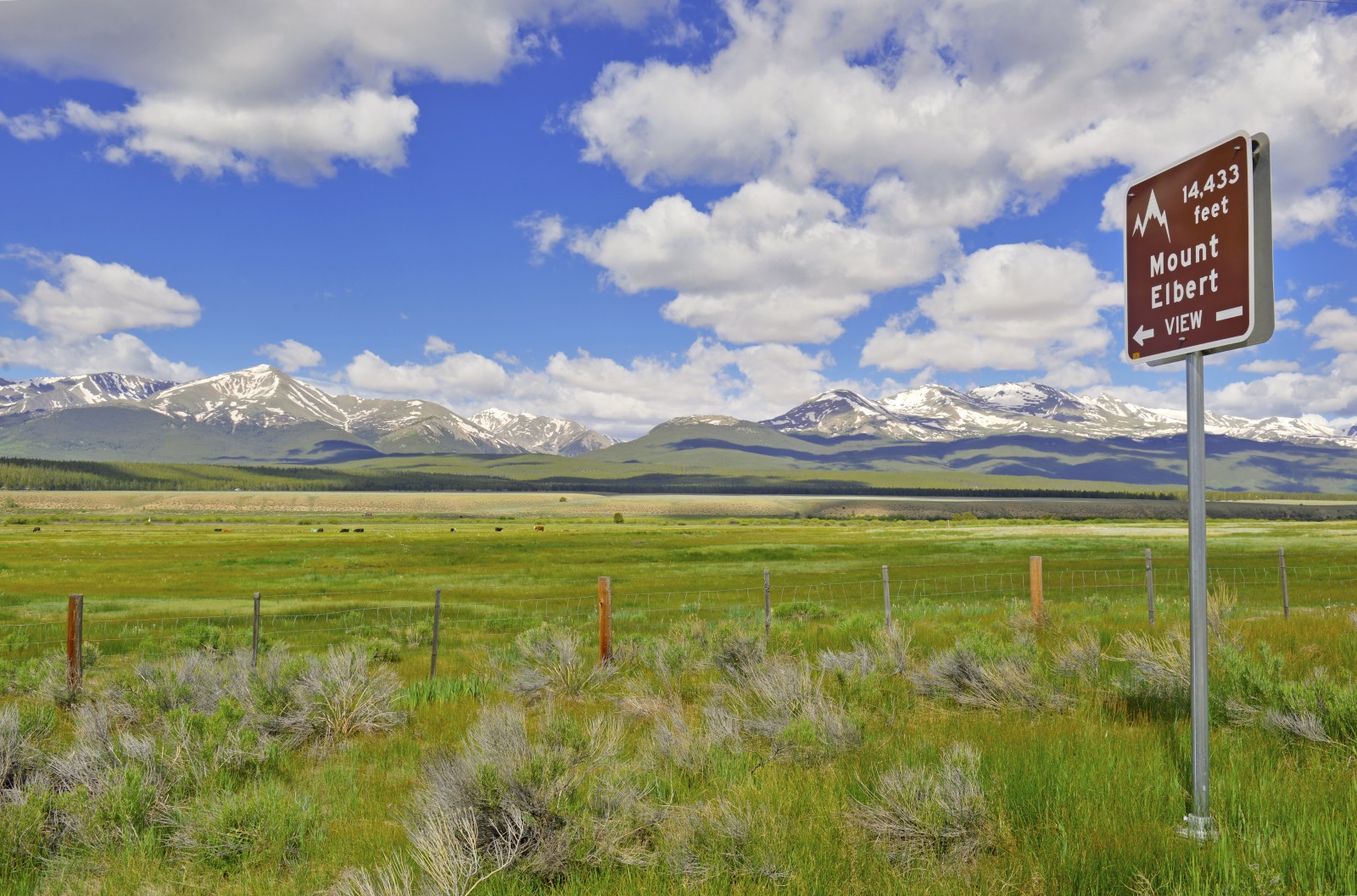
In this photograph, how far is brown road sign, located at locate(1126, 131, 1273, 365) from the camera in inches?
169

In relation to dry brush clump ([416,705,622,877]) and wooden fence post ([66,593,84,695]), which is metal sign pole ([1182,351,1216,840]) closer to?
dry brush clump ([416,705,622,877])

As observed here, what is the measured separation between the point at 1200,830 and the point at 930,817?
146 centimetres

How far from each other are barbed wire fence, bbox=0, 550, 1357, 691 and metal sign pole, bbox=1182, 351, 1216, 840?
9772 millimetres

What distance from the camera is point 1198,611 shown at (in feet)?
14.9

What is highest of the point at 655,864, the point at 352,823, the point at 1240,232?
the point at 1240,232

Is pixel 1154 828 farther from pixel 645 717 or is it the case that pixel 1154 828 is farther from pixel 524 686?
pixel 524 686

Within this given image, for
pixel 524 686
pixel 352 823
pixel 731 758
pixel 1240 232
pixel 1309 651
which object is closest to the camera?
pixel 1240 232

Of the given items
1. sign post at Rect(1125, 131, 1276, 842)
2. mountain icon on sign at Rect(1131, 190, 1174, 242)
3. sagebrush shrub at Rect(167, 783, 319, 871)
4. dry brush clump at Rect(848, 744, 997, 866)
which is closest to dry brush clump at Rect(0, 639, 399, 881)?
sagebrush shrub at Rect(167, 783, 319, 871)

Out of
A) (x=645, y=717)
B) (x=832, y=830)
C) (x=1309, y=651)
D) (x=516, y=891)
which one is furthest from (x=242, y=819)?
(x=1309, y=651)

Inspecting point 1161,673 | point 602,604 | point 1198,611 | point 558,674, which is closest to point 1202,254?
point 1198,611

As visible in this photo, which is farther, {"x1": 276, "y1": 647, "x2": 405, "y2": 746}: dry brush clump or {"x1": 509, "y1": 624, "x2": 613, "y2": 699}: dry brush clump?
{"x1": 509, "y1": 624, "x2": 613, "y2": 699}: dry brush clump

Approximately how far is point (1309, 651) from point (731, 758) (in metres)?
9.54

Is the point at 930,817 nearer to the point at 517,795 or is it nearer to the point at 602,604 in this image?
the point at 517,795

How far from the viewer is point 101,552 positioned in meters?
60.1
